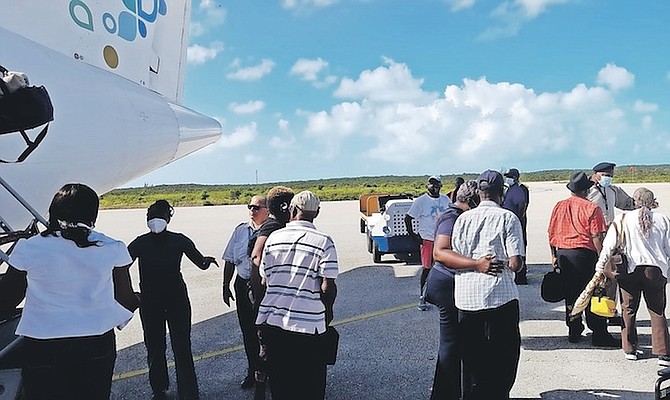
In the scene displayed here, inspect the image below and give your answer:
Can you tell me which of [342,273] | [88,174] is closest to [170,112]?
[88,174]

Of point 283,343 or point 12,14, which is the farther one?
point 12,14

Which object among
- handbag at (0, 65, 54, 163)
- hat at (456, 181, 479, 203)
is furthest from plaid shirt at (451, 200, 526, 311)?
handbag at (0, 65, 54, 163)

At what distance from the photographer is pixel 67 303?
250cm

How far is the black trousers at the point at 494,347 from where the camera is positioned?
342 centimetres

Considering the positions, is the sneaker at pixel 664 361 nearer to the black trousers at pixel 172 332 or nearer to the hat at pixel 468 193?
the hat at pixel 468 193

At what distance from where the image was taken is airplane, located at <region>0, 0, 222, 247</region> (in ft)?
12.0

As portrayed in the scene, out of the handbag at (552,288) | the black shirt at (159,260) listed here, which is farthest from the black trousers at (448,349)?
the black shirt at (159,260)

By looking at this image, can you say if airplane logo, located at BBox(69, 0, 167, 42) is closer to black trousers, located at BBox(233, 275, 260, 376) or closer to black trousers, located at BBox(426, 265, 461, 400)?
black trousers, located at BBox(233, 275, 260, 376)

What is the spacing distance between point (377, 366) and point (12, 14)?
13.4ft

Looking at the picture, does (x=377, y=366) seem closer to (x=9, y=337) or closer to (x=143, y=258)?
(x=143, y=258)

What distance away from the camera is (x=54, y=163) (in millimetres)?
3859

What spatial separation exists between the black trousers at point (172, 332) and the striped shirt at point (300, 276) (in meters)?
1.17

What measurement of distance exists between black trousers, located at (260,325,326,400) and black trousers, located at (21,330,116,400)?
971 millimetres

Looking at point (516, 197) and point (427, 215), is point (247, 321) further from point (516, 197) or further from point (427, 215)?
point (516, 197)
